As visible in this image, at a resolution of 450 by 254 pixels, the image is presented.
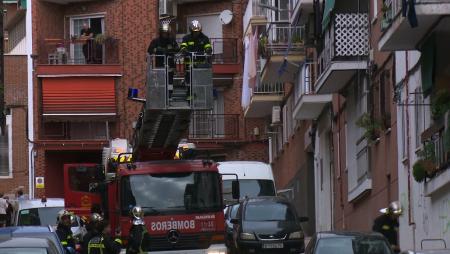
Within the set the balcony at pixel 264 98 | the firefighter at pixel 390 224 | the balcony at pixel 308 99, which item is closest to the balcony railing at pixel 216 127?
the balcony at pixel 264 98

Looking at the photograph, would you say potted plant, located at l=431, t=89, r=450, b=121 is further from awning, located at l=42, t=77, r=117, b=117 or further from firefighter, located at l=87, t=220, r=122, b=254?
awning, located at l=42, t=77, r=117, b=117

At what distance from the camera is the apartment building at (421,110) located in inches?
899

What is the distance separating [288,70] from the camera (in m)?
40.6

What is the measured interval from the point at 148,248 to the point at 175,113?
302cm

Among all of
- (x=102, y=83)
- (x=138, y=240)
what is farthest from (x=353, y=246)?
(x=102, y=83)

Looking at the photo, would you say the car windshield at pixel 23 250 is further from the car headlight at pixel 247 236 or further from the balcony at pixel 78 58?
the balcony at pixel 78 58

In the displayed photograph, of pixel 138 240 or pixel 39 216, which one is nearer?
pixel 138 240

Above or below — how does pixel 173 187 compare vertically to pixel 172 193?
above

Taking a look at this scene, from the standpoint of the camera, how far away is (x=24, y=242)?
16.5m

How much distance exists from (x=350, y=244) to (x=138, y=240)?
4.15 meters

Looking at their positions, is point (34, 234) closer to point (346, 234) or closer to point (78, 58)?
point (346, 234)

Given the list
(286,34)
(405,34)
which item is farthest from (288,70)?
(405,34)

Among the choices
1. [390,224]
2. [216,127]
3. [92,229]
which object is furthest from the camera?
[216,127]

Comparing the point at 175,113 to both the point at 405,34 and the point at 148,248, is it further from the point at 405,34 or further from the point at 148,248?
the point at 405,34
